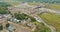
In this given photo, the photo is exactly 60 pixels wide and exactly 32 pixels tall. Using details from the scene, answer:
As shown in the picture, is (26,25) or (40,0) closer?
(26,25)

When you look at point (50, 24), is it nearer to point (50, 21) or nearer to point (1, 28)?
point (50, 21)

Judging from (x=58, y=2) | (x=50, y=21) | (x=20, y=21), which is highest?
(x=20, y=21)

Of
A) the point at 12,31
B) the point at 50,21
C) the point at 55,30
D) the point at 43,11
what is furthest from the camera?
the point at 43,11

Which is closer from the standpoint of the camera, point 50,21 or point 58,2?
point 50,21

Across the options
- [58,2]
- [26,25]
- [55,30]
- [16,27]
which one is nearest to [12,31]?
[16,27]

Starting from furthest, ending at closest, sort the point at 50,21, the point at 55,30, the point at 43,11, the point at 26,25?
the point at 43,11, the point at 50,21, the point at 55,30, the point at 26,25

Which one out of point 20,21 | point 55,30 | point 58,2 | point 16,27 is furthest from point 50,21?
point 58,2

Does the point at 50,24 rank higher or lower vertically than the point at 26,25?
lower

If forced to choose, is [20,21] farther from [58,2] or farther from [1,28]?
[58,2]

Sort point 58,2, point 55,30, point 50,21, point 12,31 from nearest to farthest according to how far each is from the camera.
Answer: point 12,31 → point 55,30 → point 50,21 → point 58,2
